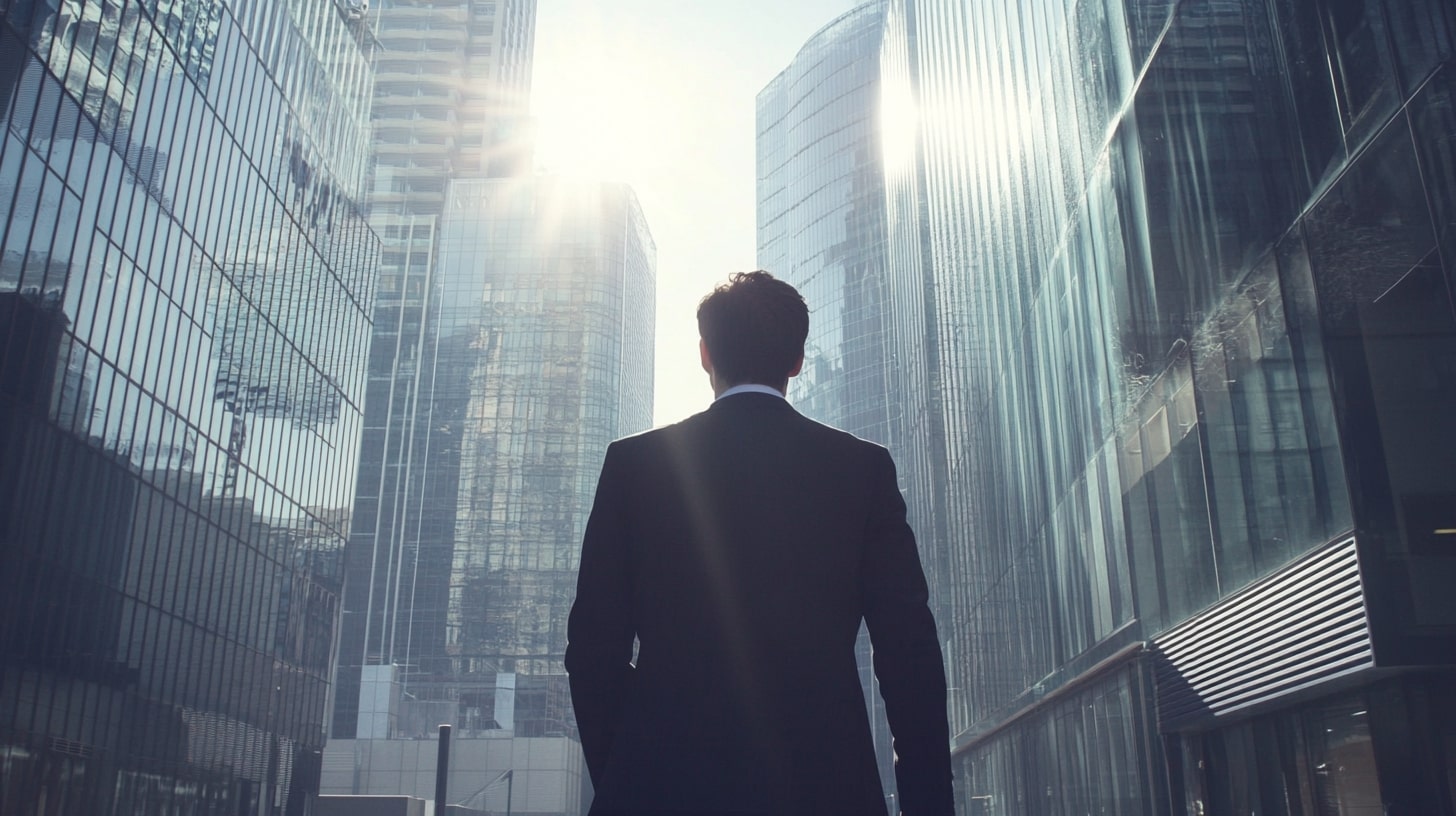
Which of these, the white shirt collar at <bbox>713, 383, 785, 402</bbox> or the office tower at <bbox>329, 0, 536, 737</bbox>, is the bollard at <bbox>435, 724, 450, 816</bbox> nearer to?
the white shirt collar at <bbox>713, 383, 785, 402</bbox>

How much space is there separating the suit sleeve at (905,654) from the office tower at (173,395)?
2562 cm

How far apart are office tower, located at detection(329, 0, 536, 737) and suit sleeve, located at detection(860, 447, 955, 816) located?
282 ft

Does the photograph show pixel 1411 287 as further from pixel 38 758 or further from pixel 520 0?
pixel 520 0

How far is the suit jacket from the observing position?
2127 mm

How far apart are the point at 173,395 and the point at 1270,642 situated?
28.3 meters

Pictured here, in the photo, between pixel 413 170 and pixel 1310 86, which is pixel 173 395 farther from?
pixel 413 170

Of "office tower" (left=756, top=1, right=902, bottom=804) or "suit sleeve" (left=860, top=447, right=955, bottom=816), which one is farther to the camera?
"office tower" (left=756, top=1, right=902, bottom=804)

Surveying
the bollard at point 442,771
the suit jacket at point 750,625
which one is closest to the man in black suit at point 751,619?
the suit jacket at point 750,625

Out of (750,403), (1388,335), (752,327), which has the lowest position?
(750,403)

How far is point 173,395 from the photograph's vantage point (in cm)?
3178

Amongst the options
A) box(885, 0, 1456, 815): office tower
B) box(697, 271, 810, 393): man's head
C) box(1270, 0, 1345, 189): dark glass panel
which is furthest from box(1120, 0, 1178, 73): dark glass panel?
box(697, 271, 810, 393): man's head

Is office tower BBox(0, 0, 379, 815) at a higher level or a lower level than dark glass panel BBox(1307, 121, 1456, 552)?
higher

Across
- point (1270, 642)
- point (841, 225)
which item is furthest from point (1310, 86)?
point (841, 225)

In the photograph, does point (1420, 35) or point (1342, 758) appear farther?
point (1342, 758)
